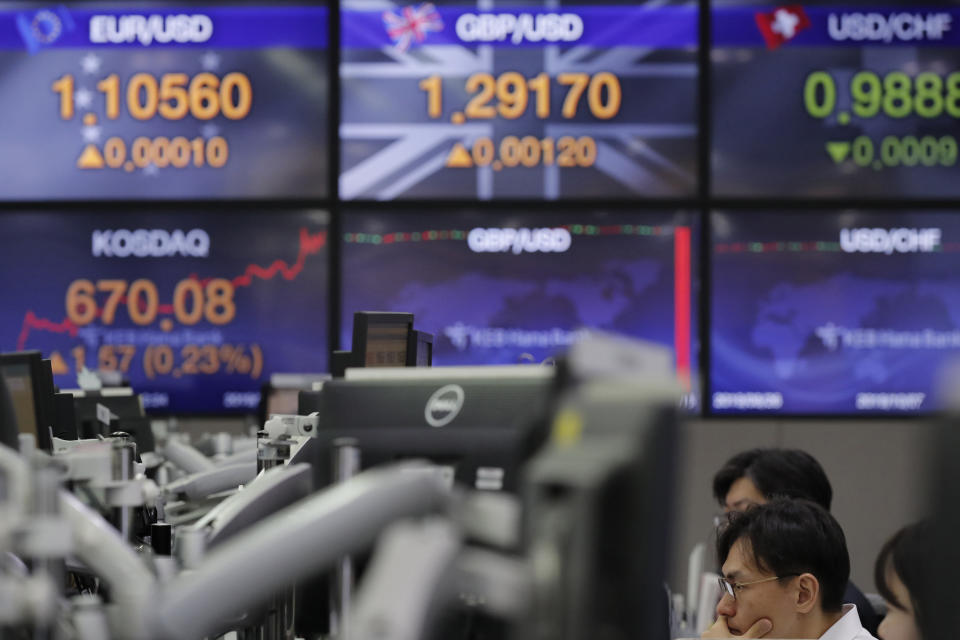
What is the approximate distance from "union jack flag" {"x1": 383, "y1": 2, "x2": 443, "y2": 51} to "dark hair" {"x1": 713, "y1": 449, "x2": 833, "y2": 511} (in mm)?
2600

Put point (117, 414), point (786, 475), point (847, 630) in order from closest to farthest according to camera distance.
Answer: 1. point (847, 630)
2. point (786, 475)
3. point (117, 414)

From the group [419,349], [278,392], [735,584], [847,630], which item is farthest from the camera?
[278,392]

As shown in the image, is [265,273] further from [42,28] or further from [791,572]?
[791,572]

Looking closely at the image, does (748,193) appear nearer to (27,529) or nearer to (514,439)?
(514,439)

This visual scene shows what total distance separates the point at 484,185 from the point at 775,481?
2305 mm

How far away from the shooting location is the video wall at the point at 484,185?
5172 millimetres

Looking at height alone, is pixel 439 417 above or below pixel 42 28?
below

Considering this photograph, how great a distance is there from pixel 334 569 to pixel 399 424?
0.71 feet

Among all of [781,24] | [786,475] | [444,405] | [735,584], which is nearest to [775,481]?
[786,475]

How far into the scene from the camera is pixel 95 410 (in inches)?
142

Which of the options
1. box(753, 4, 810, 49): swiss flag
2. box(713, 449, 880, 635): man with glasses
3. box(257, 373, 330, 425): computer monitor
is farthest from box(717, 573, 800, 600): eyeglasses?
box(753, 4, 810, 49): swiss flag

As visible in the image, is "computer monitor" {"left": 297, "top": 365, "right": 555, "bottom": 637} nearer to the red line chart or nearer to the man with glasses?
the man with glasses

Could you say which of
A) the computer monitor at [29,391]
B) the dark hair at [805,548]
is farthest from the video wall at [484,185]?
the computer monitor at [29,391]

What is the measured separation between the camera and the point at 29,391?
7.00 feet
